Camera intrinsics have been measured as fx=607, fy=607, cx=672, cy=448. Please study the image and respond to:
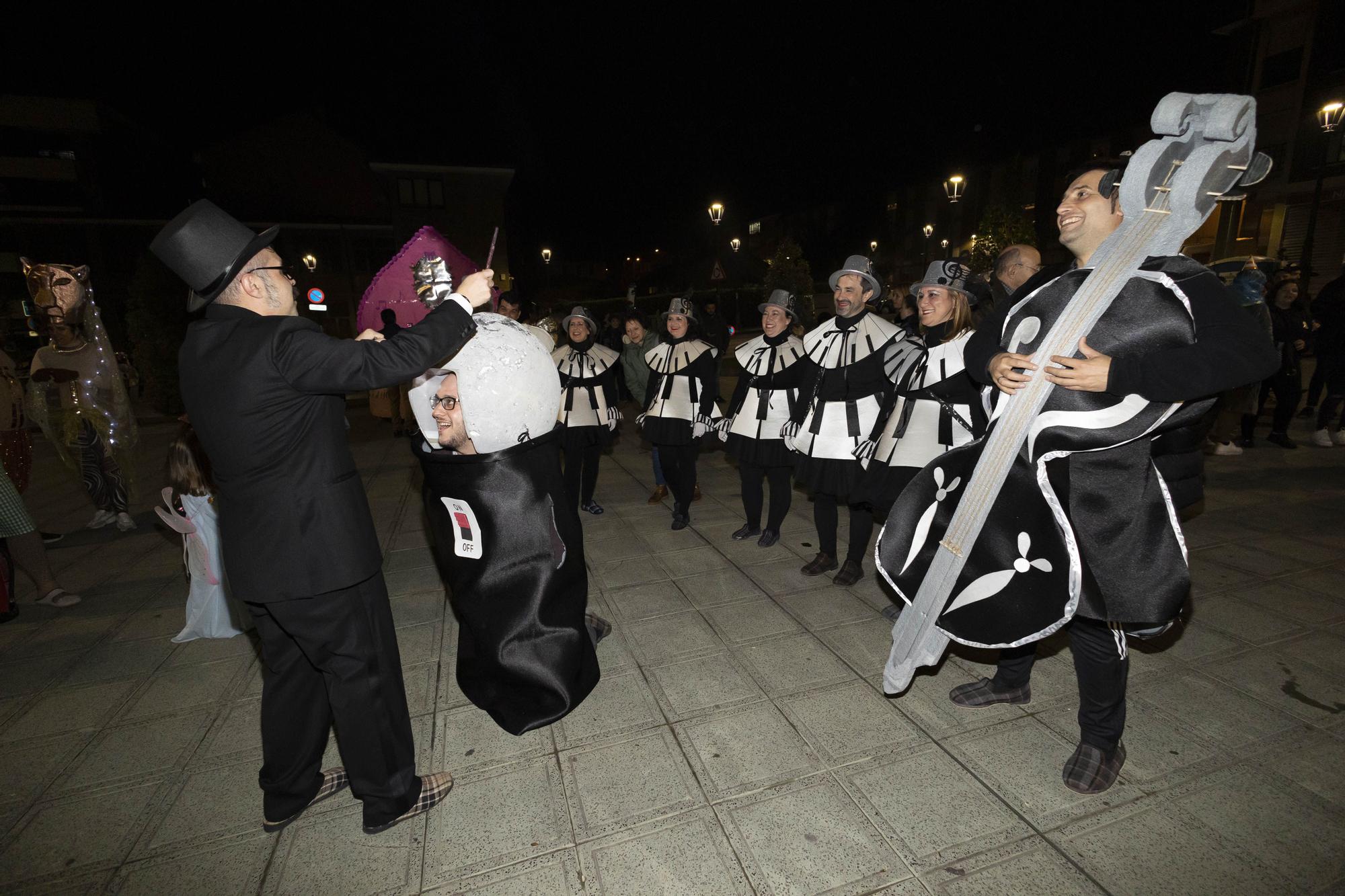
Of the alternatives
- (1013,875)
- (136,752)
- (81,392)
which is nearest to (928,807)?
(1013,875)

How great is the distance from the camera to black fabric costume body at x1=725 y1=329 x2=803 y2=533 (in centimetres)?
473

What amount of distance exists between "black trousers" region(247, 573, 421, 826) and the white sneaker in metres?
5.78

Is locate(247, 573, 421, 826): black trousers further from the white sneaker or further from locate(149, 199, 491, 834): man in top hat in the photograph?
the white sneaker

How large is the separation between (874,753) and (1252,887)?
3.84 feet

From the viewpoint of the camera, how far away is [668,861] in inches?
82.8

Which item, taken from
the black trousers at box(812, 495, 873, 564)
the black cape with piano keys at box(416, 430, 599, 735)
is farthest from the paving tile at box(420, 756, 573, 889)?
the black trousers at box(812, 495, 873, 564)

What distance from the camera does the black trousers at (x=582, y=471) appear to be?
227 inches

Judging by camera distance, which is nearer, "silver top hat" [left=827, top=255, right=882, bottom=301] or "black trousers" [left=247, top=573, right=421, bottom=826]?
"black trousers" [left=247, top=573, right=421, bottom=826]

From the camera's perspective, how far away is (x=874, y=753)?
8.45 ft

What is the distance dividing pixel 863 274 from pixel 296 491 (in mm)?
3575

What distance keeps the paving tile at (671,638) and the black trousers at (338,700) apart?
1.42m

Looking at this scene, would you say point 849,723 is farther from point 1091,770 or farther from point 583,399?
point 583,399

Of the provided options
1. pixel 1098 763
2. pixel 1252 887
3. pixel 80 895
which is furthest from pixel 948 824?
pixel 80 895

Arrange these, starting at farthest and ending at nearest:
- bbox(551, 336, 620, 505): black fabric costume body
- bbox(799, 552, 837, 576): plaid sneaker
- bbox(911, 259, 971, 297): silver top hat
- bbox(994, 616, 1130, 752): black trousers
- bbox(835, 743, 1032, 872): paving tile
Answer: bbox(551, 336, 620, 505): black fabric costume body
bbox(799, 552, 837, 576): plaid sneaker
bbox(911, 259, 971, 297): silver top hat
bbox(994, 616, 1130, 752): black trousers
bbox(835, 743, 1032, 872): paving tile
